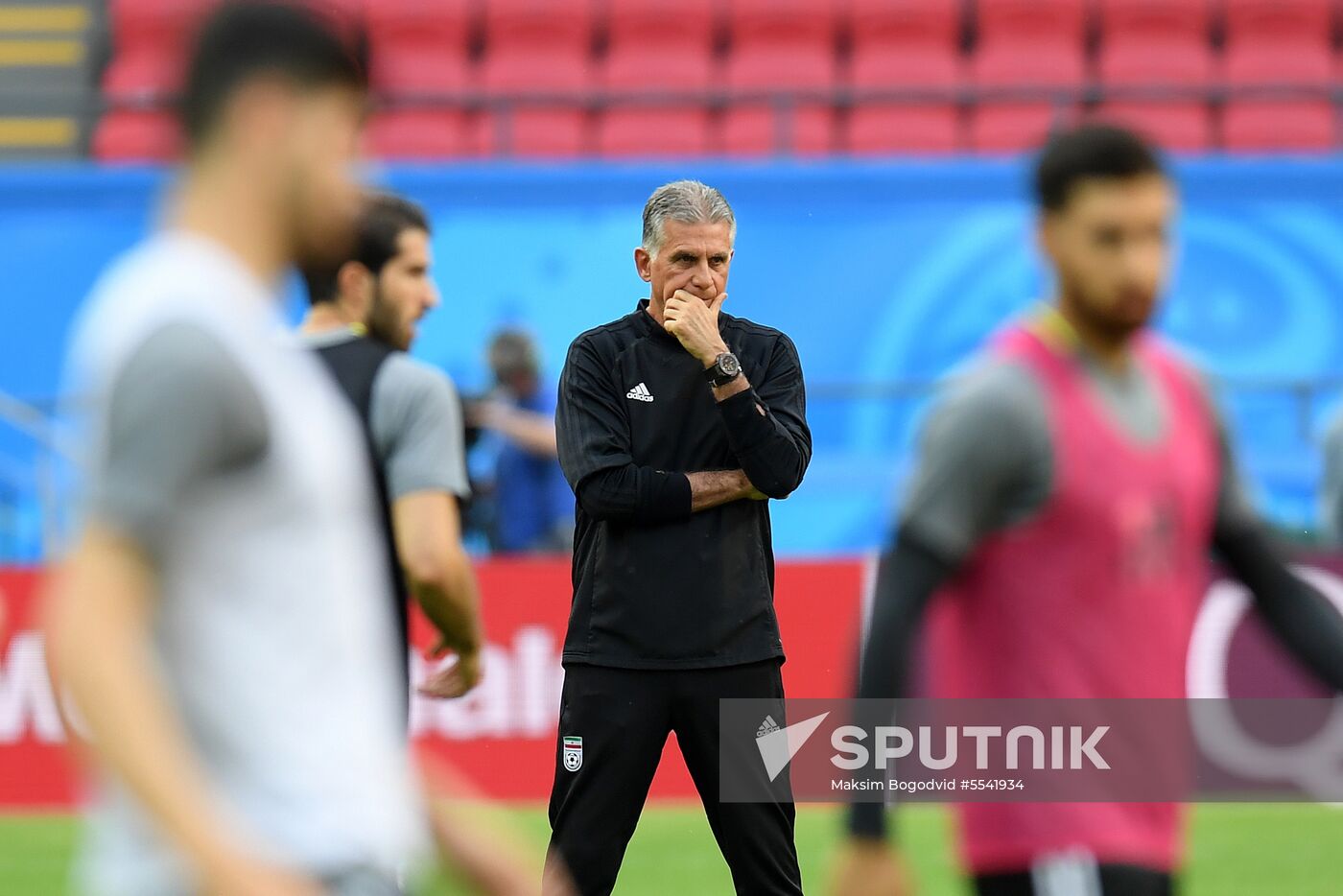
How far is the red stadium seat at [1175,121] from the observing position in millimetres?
16312

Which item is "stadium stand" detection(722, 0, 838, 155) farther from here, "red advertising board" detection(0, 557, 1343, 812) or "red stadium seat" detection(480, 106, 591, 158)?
"red advertising board" detection(0, 557, 1343, 812)

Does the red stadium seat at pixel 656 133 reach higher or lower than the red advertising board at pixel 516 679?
higher

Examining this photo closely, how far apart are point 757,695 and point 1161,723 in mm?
2142

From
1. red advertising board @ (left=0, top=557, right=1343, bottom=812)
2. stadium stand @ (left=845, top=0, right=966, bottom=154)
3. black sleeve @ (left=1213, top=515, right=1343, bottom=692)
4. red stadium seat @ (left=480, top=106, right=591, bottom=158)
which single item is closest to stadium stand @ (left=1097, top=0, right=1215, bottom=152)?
stadium stand @ (left=845, top=0, right=966, bottom=154)

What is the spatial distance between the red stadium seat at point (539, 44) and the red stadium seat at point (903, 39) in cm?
251

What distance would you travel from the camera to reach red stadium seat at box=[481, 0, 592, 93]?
57.6ft

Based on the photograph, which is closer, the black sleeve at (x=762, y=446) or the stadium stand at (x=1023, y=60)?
the black sleeve at (x=762, y=446)

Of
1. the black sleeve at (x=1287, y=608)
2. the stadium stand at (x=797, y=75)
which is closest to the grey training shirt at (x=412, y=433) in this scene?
the black sleeve at (x=1287, y=608)

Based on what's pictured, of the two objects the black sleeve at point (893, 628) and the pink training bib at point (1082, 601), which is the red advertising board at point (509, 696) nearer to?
the pink training bib at point (1082, 601)

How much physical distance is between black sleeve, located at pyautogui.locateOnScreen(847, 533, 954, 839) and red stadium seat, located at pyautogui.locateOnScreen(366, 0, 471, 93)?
15281mm

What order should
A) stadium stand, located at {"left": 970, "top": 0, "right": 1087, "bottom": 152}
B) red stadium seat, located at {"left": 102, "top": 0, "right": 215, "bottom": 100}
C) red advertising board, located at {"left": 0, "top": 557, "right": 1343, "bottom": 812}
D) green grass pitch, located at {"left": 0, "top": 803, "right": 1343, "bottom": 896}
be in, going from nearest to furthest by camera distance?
green grass pitch, located at {"left": 0, "top": 803, "right": 1343, "bottom": 896} → red advertising board, located at {"left": 0, "top": 557, "right": 1343, "bottom": 812} → stadium stand, located at {"left": 970, "top": 0, "right": 1087, "bottom": 152} → red stadium seat, located at {"left": 102, "top": 0, "right": 215, "bottom": 100}

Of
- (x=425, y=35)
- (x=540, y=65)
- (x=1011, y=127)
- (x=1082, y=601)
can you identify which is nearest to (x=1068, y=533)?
(x=1082, y=601)

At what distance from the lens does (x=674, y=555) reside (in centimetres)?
526

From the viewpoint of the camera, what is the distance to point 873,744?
123 inches
